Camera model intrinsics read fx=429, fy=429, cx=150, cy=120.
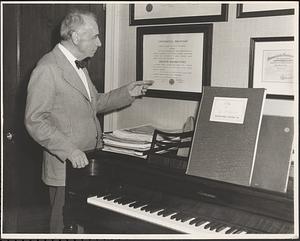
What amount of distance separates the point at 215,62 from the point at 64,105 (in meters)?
0.80

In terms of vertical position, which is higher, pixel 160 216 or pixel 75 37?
pixel 75 37

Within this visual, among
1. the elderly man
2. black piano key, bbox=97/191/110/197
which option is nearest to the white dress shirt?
the elderly man

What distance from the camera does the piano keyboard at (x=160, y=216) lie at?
1591mm

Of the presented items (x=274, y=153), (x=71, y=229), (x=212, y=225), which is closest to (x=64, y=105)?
(x=71, y=229)

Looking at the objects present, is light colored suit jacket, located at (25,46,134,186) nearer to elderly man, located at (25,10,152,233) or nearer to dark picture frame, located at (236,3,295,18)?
elderly man, located at (25,10,152,233)

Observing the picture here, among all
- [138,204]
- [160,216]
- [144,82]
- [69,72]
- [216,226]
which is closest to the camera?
[216,226]

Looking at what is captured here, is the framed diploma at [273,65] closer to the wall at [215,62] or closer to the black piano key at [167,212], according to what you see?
the wall at [215,62]

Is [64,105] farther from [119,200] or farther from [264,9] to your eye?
[264,9]

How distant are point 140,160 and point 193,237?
479 mm

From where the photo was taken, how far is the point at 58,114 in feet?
7.15

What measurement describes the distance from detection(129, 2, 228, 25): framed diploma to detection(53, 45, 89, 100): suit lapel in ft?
1.60

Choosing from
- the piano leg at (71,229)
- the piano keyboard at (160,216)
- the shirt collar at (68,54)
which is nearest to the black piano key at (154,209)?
the piano keyboard at (160,216)

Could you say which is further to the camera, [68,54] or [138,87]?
[138,87]

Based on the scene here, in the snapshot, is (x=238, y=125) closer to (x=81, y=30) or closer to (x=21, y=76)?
(x=81, y=30)
